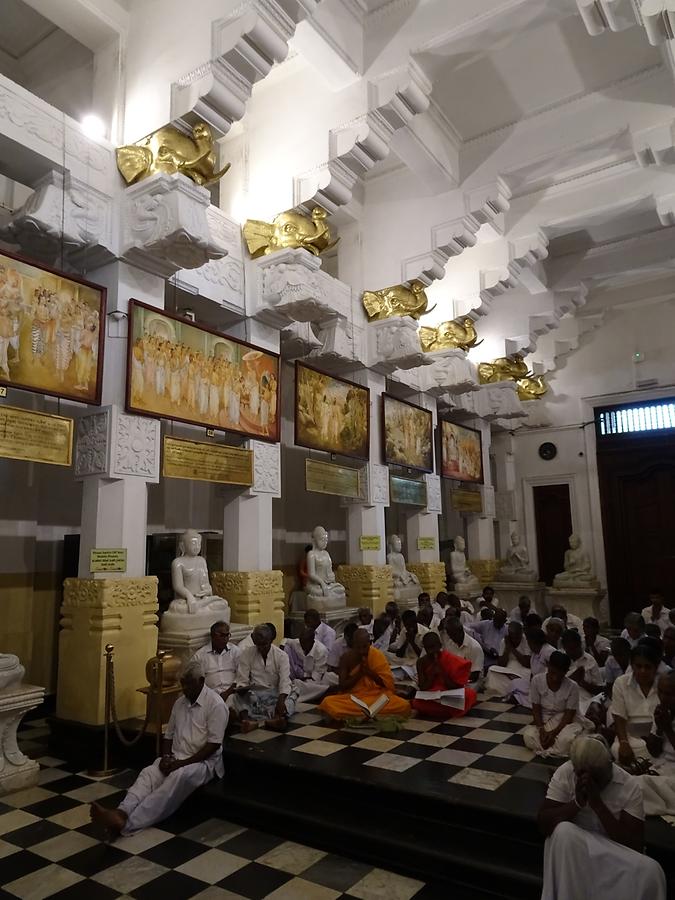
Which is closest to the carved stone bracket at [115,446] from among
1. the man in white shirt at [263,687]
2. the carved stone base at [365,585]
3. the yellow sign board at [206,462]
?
the yellow sign board at [206,462]

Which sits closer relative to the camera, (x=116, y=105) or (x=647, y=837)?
(x=647, y=837)

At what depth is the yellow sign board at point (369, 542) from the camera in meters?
10.6

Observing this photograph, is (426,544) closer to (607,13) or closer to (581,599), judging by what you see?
(581,599)

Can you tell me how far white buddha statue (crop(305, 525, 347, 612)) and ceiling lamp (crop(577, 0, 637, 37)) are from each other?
6.90 metres

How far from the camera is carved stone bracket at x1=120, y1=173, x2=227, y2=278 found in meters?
6.22

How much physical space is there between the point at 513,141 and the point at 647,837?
29.5ft

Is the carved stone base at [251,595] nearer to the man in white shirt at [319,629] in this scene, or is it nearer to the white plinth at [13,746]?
the man in white shirt at [319,629]

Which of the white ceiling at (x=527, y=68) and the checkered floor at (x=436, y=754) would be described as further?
the white ceiling at (x=527, y=68)

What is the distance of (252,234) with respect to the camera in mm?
8297

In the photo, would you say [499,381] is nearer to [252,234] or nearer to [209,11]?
[252,234]

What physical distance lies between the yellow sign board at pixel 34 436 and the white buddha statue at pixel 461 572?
949 centimetres

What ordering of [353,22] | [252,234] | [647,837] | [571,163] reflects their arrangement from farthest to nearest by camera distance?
1. [571,163]
2. [252,234]
3. [353,22]
4. [647,837]

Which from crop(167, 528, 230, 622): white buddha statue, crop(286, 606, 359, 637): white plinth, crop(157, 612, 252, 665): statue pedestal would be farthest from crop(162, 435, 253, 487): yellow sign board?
crop(286, 606, 359, 637): white plinth

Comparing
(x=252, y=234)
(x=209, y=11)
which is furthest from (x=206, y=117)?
(x=252, y=234)
